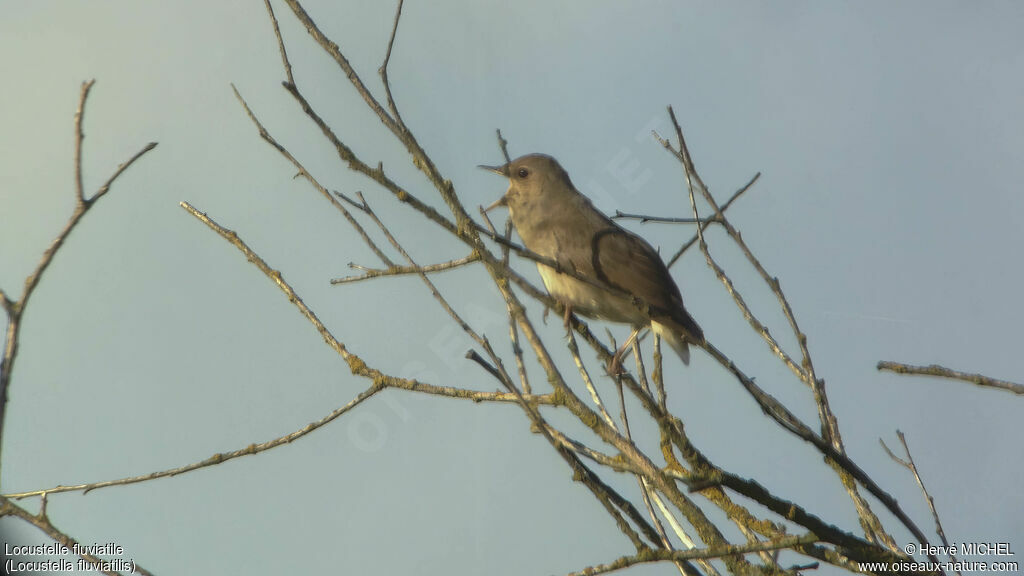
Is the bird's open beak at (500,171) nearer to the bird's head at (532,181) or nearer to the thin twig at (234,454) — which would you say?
the bird's head at (532,181)

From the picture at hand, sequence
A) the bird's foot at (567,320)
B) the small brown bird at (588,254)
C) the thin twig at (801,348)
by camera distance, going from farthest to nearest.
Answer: the small brown bird at (588,254) → the bird's foot at (567,320) → the thin twig at (801,348)

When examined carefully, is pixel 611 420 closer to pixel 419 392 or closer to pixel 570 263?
pixel 419 392

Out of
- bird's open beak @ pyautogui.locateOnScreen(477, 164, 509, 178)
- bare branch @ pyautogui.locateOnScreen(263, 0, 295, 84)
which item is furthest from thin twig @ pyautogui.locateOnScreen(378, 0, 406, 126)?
bird's open beak @ pyautogui.locateOnScreen(477, 164, 509, 178)

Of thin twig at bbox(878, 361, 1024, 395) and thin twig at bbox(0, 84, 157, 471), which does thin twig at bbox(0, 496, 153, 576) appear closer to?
thin twig at bbox(0, 84, 157, 471)

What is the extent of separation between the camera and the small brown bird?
198 inches

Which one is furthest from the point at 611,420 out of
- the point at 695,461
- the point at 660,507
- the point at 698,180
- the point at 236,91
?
the point at 236,91

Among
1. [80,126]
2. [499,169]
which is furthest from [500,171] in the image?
[80,126]

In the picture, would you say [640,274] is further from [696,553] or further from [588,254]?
[696,553]

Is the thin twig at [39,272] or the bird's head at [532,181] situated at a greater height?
the bird's head at [532,181]

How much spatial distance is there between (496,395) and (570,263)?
7.50 ft

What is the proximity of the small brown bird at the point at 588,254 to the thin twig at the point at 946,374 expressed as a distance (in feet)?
7.77

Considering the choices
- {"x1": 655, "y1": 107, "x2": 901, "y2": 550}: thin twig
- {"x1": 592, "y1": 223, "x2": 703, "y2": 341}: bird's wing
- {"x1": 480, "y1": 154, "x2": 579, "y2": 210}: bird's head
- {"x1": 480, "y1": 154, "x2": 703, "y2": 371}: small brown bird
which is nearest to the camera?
{"x1": 655, "y1": 107, "x2": 901, "y2": 550}: thin twig

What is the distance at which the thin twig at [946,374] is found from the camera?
2324mm

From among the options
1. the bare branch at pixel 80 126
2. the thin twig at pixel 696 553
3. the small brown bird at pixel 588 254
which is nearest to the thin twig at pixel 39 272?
the bare branch at pixel 80 126
